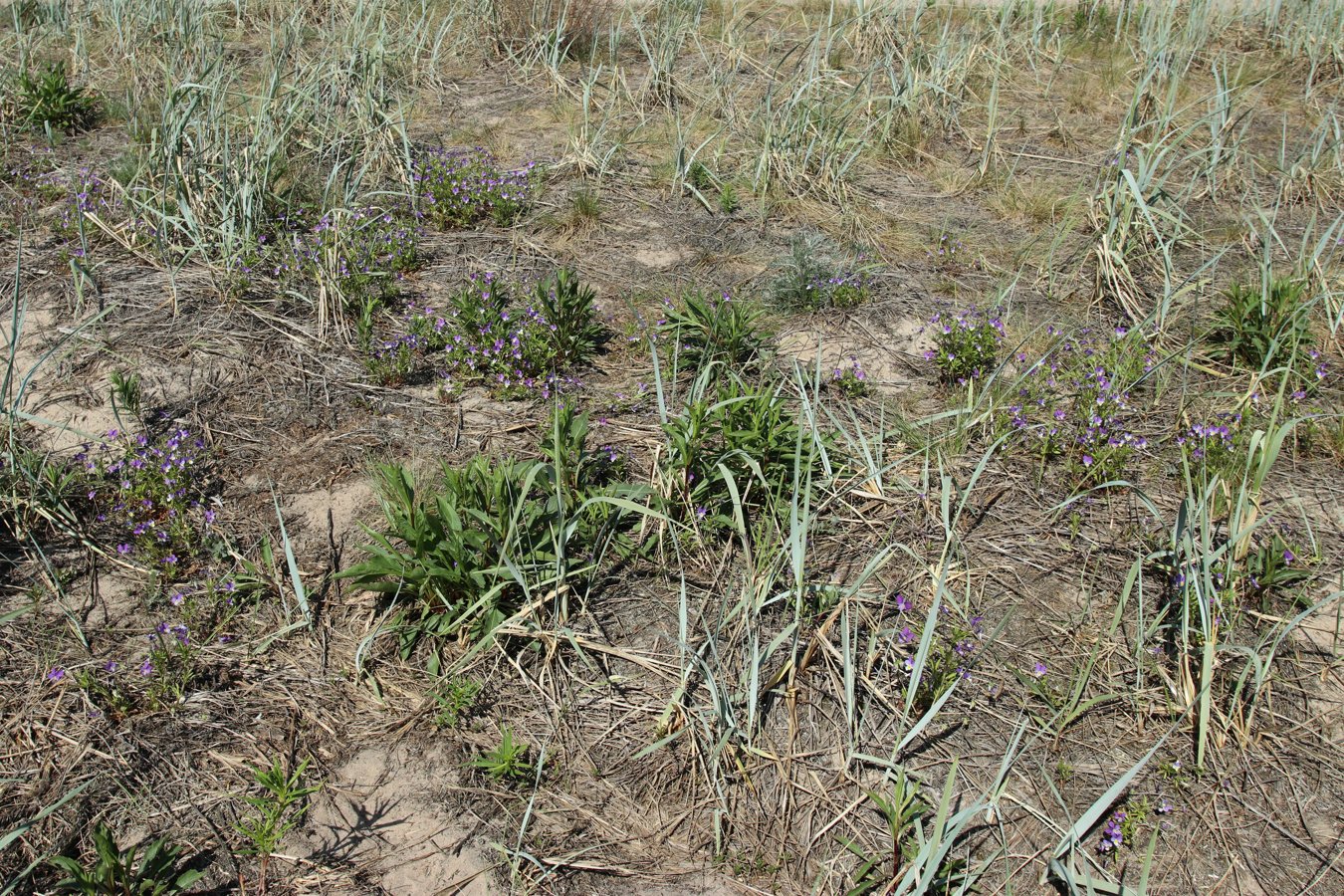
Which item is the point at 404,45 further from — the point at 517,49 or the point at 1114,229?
the point at 1114,229

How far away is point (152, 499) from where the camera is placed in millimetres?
3312

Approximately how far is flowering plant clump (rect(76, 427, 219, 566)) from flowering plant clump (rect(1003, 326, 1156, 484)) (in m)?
2.77

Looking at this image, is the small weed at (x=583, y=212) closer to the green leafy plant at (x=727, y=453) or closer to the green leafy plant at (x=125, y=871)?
the green leafy plant at (x=727, y=453)

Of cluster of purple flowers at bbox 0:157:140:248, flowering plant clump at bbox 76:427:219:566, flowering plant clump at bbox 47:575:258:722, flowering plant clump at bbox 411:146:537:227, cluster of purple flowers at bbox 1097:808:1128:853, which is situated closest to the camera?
cluster of purple flowers at bbox 1097:808:1128:853

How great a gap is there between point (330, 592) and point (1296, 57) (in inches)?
272

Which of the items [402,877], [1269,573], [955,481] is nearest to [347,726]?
[402,877]

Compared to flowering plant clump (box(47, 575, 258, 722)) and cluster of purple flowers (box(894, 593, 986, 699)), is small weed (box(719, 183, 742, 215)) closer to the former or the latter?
cluster of purple flowers (box(894, 593, 986, 699))

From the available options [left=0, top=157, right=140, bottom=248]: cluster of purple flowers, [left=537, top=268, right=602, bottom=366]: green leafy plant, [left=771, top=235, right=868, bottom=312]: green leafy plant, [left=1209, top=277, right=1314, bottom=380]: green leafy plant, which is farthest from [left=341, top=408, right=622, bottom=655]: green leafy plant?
[left=1209, top=277, right=1314, bottom=380]: green leafy plant

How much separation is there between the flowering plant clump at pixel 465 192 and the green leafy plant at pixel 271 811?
2957 mm

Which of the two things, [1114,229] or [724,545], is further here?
[1114,229]

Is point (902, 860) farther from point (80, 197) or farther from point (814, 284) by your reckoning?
point (80, 197)

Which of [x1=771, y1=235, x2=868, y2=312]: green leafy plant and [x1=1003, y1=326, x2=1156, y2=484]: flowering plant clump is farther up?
[x1=771, y1=235, x2=868, y2=312]: green leafy plant

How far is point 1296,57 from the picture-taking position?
6688 mm

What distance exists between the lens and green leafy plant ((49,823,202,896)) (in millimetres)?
2254
